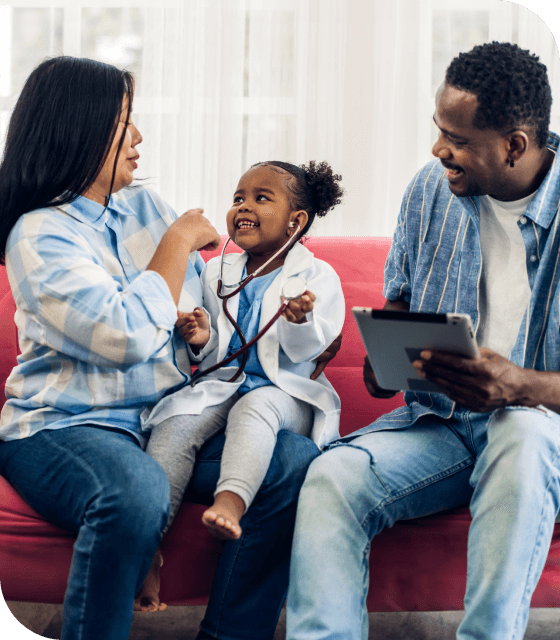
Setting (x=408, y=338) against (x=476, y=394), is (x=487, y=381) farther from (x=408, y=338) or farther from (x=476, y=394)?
(x=408, y=338)

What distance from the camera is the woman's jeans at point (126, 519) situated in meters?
1.07

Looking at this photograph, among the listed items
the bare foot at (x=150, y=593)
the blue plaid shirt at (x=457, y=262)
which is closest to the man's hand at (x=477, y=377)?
the blue plaid shirt at (x=457, y=262)

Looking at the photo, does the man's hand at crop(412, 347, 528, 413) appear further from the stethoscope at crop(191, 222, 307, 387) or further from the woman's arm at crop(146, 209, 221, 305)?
the woman's arm at crop(146, 209, 221, 305)

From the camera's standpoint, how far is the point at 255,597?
1.22m

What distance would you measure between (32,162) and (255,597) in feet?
3.12

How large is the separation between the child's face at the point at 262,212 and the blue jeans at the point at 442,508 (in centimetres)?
56

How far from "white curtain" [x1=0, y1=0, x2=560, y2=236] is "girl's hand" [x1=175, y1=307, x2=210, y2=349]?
145cm

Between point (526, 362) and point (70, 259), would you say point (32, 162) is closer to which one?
point (70, 259)

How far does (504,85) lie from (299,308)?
1.97 ft

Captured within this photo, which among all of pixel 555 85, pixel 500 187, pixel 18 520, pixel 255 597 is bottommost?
pixel 255 597

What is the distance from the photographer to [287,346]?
1.45m

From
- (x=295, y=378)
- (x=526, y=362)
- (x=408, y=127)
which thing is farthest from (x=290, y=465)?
(x=408, y=127)

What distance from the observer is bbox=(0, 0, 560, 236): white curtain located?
2.71m

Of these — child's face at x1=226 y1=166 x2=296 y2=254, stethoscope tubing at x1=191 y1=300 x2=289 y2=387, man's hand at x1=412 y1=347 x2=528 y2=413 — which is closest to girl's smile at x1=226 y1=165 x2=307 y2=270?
child's face at x1=226 y1=166 x2=296 y2=254
